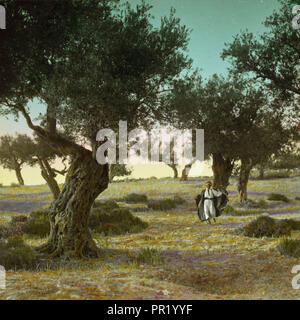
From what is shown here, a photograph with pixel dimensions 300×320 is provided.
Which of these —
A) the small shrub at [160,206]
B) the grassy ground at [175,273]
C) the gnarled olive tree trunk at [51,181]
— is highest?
the gnarled olive tree trunk at [51,181]

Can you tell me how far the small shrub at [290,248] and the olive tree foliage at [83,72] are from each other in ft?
20.9

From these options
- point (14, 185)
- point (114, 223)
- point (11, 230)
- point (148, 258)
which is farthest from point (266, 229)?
point (14, 185)

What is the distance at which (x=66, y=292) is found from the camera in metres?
7.71

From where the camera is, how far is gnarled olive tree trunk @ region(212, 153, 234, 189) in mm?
32188

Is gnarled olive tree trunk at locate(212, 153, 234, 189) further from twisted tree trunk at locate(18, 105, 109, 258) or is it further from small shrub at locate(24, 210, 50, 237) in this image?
twisted tree trunk at locate(18, 105, 109, 258)

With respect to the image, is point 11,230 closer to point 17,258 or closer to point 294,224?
point 17,258

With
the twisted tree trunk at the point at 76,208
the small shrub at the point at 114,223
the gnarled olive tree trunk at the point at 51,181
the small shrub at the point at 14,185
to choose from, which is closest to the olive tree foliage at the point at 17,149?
the small shrub at the point at 14,185

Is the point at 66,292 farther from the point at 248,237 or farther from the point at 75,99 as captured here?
the point at 248,237

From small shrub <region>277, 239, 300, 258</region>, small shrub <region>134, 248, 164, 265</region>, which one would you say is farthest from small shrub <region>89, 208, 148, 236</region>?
small shrub <region>277, 239, 300, 258</region>

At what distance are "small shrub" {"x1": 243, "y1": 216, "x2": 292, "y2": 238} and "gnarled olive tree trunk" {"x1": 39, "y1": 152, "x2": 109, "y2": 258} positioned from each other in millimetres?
7175

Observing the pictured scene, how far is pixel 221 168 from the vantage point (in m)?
32.4

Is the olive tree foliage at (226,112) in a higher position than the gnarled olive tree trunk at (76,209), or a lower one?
higher

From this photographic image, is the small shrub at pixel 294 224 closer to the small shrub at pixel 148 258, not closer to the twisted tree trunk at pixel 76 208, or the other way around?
the small shrub at pixel 148 258

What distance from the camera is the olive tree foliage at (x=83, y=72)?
1138 centimetres
